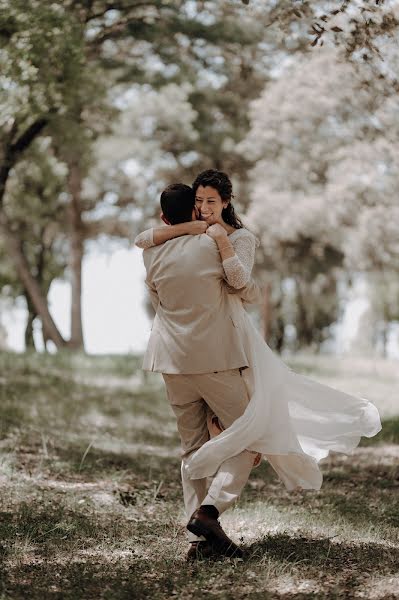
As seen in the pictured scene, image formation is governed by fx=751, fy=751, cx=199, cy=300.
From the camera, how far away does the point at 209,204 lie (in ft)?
14.5

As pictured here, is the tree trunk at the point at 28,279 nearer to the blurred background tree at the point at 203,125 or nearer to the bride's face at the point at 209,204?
the blurred background tree at the point at 203,125

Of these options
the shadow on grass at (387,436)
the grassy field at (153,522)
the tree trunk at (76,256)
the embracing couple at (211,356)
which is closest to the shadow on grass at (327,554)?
the grassy field at (153,522)

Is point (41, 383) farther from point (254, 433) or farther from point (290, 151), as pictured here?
point (290, 151)

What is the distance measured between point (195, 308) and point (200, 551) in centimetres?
142

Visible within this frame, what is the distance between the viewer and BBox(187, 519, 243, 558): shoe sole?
4172mm

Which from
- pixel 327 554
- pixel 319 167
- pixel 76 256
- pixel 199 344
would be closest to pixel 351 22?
pixel 199 344

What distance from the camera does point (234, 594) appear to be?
12.7ft

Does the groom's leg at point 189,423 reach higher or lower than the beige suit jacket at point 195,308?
lower

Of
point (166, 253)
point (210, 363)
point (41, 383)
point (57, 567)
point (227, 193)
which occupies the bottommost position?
point (41, 383)

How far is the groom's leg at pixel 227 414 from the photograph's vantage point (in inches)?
168

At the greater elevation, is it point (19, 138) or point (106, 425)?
point (19, 138)

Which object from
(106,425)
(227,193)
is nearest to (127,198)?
(106,425)

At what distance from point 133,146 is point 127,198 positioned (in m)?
2.89

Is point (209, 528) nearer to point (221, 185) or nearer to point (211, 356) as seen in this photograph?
point (211, 356)
